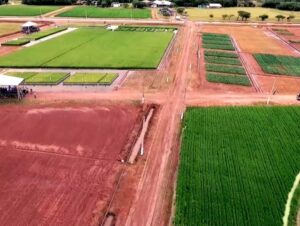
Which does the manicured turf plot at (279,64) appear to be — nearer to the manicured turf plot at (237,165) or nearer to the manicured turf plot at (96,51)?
the manicured turf plot at (237,165)

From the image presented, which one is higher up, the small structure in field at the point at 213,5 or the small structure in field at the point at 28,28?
the small structure in field at the point at 213,5

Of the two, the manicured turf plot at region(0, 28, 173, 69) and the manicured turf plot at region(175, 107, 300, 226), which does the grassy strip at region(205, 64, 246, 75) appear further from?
the manicured turf plot at region(175, 107, 300, 226)

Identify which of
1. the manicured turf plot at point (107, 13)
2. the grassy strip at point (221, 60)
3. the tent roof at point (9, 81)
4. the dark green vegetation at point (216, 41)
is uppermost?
the manicured turf plot at point (107, 13)

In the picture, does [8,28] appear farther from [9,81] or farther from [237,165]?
[237,165]

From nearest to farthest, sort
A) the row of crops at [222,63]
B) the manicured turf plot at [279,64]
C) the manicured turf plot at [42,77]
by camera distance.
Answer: the manicured turf plot at [42,77], the row of crops at [222,63], the manicured turf plot at [279,64]

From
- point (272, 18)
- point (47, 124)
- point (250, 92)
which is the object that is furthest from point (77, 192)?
point (272, 18)

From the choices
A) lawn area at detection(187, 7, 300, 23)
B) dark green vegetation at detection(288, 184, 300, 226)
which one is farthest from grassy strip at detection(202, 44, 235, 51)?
dark green vegetation at detection(288, 184, 300, 226)

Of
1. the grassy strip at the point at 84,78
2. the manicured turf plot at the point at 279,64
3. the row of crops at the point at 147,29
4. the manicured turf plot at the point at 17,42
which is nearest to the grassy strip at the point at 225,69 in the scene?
the manicured turf plot at the point at 279,64

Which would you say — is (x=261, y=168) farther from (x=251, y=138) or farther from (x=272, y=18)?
(x=272, y=18)
